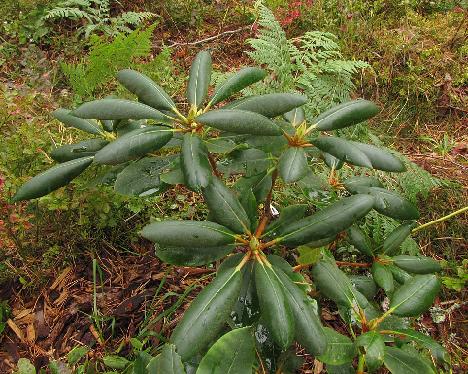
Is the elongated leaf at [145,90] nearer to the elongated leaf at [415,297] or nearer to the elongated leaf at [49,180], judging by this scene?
the elongated leaf at [49,180]

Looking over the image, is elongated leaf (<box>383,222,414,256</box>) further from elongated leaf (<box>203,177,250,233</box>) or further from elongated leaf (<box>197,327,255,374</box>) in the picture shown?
elongated leaf (<box>197,327,255,374</box>)

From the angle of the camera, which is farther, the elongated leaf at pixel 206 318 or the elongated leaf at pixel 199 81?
the elongated leaf at pixel 199 81

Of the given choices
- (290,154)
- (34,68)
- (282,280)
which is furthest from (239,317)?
(34,68)

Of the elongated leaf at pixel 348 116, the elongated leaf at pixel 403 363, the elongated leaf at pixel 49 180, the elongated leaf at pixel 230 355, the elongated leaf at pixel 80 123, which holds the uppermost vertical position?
the elongated leaf at pixel 80 123

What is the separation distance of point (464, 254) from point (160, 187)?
179 cm

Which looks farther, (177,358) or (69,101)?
(69,101)

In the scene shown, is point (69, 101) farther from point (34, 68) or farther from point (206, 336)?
point (206, 336)

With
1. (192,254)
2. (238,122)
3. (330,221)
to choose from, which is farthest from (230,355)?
(238,122)

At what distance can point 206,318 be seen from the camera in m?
1.04

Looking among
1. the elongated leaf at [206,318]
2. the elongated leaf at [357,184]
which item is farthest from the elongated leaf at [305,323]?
the elongated leaf at [357,184]

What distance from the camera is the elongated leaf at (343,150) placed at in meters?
1.19

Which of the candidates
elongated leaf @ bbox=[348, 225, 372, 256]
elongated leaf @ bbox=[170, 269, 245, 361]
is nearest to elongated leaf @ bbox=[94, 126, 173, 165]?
elongated leaf @ bbox=[170, 269, 245, 361]

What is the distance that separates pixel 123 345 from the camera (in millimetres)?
1848

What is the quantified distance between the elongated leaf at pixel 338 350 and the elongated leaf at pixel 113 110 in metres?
0.81
